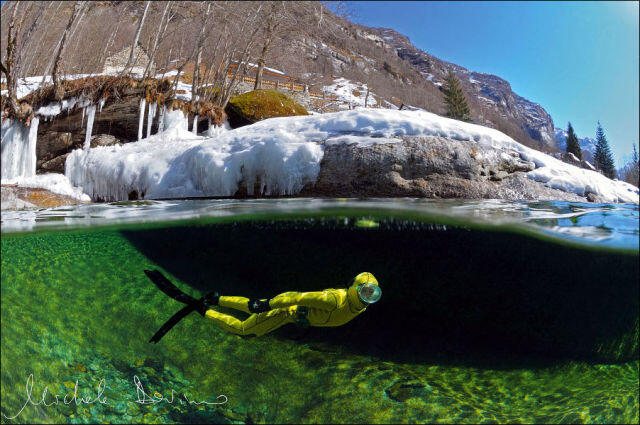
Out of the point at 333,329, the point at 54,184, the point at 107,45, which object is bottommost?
the point at 333,329

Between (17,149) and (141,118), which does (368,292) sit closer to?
(141,118)

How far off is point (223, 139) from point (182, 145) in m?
1.58

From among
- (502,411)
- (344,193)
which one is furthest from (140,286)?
(502,411)

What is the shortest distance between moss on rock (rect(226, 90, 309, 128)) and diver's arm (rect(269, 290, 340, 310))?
10160 mm

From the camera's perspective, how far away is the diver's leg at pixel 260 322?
11.0 ft

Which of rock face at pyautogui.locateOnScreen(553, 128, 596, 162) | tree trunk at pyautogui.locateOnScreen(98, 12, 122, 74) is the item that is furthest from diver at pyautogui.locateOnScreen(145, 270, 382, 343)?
tree trunk at pyautogui.locateOnScreen(98, 12, 122, 74)

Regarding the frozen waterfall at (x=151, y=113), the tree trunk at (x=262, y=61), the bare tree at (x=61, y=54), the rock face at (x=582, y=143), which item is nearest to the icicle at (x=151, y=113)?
the frozen waterfall at (x=151, y=113)

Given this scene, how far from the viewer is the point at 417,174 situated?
5.86 metres

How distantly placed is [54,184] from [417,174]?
9.59 m

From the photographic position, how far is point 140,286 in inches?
227

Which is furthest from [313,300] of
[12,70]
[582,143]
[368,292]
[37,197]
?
[12,70]

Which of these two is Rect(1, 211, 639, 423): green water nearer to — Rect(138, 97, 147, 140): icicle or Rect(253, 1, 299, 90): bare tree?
Rect(138, 97, 147, 140): icicle

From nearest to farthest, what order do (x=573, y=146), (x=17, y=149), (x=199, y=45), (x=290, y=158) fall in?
(x=290, y=158) < (x=573, y=146) < (x=17, y=149) < (x=199, y=45)

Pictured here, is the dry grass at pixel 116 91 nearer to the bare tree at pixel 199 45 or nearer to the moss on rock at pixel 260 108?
the bare tree at pixel 199 45
